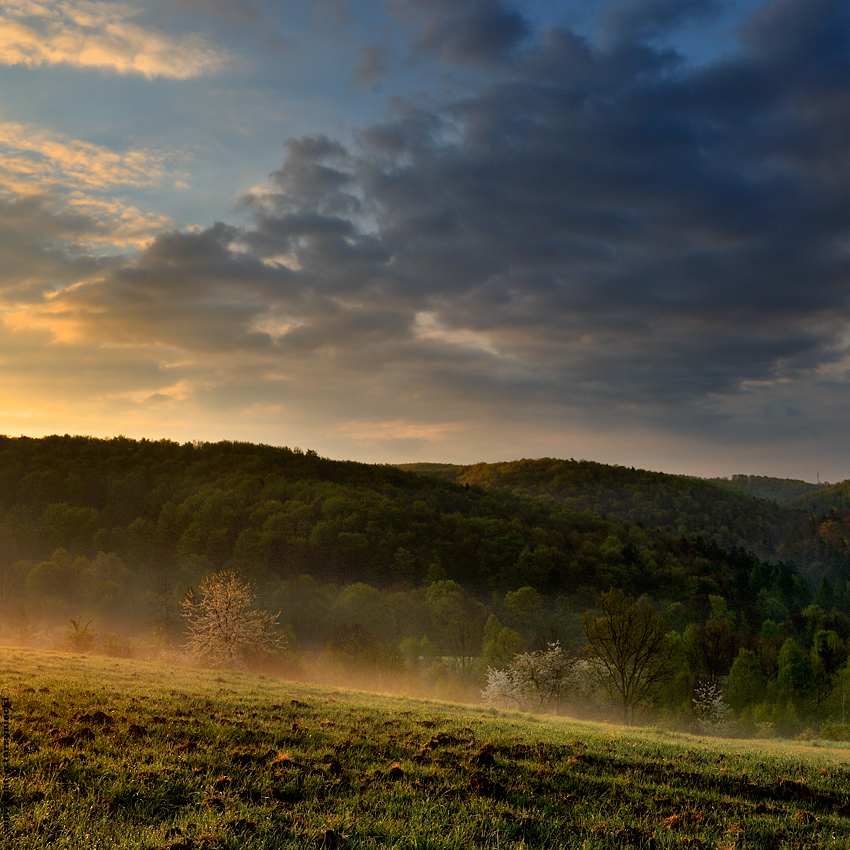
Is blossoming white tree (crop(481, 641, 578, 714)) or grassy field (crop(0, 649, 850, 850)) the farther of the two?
blossoming white tree (crop(481, 641, 578, 714))

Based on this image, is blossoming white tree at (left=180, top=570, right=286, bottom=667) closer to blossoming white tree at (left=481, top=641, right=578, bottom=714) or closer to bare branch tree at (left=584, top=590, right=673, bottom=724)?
blossoming white tree at (left=481, top=641, right=578, bottom=714)

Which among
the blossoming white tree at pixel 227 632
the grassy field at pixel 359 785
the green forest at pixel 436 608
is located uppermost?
the grassy field at pixel 359 785

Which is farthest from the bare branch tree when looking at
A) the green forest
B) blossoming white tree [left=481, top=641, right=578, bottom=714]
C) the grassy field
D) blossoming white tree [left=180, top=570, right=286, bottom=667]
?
the grassy field

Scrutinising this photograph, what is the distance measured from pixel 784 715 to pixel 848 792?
265ft

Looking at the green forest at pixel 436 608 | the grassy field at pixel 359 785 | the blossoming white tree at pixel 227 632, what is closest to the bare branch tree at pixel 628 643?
the green forest at pixel 436 608

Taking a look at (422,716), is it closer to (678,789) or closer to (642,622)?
(678,789)

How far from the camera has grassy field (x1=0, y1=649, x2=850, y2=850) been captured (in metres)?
7.69

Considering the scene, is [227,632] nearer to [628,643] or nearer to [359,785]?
[628,643]

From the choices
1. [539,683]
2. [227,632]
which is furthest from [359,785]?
[539,683]

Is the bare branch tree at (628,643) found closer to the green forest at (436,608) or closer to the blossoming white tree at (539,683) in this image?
the green forest at (436,608)

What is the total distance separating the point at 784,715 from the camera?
78.6 metres

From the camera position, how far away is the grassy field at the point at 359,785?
769 cm

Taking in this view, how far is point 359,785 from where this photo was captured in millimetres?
9820

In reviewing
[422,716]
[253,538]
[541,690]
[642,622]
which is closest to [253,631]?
[541,690]
